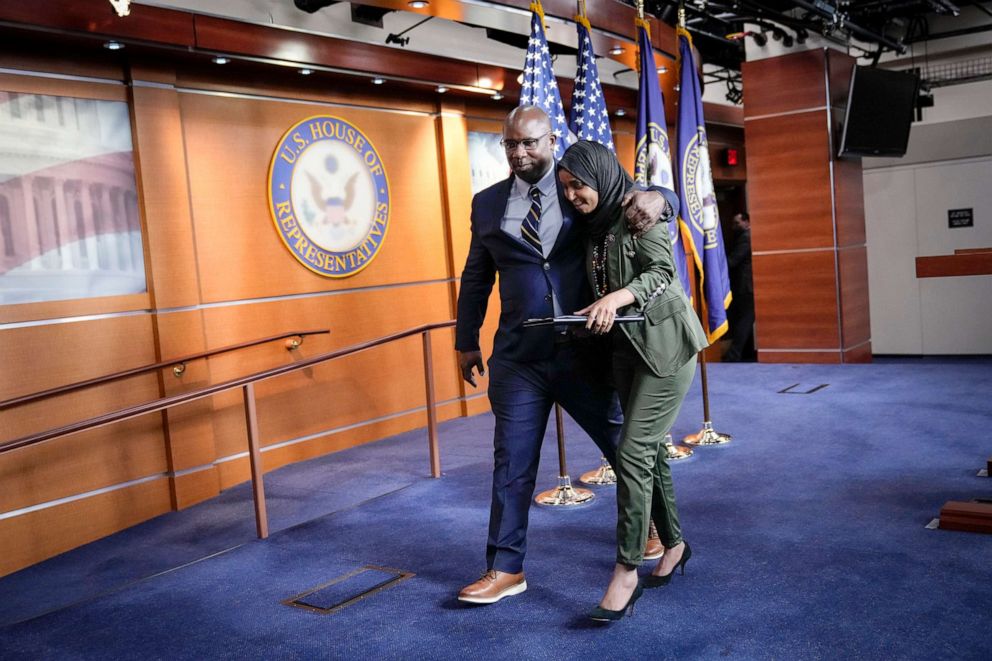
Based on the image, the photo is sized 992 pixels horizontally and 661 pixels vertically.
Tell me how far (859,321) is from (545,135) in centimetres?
660

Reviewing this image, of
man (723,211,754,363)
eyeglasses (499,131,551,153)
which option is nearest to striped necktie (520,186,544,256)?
eyeglasses (499,131,551,153)

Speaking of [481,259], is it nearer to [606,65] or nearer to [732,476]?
[732,476]

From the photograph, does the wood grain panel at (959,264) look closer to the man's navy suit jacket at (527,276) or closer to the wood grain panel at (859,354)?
the man's navy suit jacket at (527,276)

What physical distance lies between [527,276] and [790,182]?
245 inches

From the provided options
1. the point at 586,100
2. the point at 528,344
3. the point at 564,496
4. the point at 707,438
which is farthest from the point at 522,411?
the point at 707,438

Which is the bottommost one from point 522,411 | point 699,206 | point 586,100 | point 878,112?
point 522,411

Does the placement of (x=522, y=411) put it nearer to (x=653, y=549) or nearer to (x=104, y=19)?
(x=653, y=549)

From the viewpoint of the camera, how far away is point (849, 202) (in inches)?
336

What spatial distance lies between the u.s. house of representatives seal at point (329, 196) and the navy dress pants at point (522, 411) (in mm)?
3358

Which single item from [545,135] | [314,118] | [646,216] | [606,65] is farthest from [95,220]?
[606,65]

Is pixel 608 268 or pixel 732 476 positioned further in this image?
pixel 732 476

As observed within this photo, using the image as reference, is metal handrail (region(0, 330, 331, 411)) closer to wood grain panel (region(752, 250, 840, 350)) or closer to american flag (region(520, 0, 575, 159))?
american flag (region(520, 0, 575, 159))

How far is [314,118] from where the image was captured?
621cm

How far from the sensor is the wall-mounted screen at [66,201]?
454 cm
